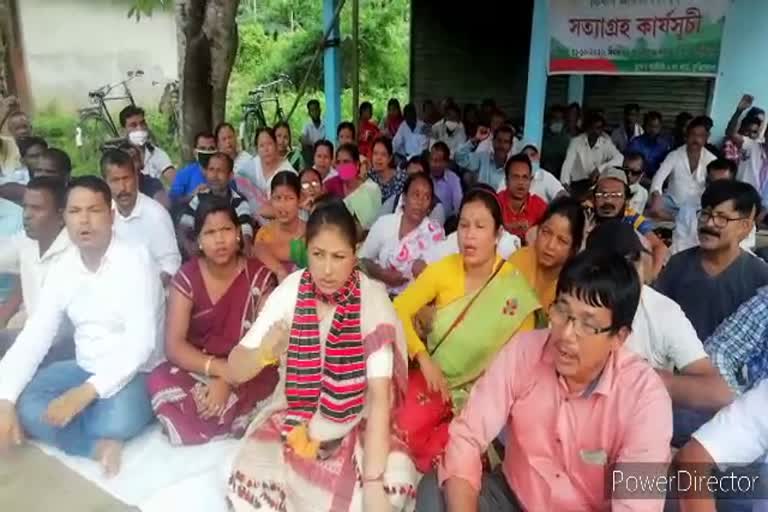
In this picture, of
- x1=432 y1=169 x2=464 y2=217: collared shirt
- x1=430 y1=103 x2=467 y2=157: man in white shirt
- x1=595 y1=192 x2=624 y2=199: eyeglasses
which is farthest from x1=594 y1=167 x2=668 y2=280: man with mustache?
x1=430 y1=103 x2=467 y2=157: man in white shirt

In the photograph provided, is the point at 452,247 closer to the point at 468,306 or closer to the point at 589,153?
the point at 468,306

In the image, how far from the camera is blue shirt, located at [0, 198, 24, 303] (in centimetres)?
316

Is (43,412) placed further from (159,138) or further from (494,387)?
(159,138)

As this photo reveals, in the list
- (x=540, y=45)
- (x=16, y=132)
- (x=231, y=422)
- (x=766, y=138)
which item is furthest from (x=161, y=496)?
(x=766, y=138)

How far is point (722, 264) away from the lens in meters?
2.69

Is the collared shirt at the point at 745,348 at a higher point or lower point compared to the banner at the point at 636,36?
lower

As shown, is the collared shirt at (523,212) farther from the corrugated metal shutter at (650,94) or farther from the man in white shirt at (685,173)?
the corrugated metal shutter at (650,94)

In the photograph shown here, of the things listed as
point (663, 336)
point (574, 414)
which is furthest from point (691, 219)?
point (574, 414)

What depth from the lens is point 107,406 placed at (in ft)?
7.84

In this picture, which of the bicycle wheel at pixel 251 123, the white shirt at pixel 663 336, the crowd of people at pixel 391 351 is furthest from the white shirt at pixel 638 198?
the bicycle wheel at pixel 251 123

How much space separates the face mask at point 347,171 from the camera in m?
5.18

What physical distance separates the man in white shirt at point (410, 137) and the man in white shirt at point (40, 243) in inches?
211

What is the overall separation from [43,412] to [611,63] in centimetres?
513

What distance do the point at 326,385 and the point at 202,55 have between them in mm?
5014
